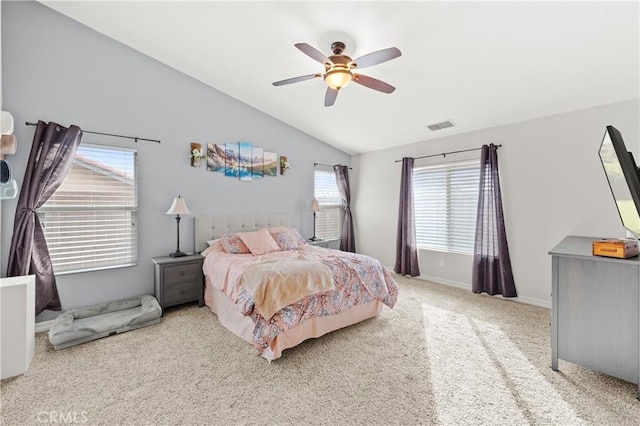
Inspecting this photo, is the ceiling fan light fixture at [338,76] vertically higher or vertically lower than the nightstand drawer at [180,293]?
higher

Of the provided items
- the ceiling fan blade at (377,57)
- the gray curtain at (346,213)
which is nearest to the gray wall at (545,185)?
the gray curtain at (346,213)

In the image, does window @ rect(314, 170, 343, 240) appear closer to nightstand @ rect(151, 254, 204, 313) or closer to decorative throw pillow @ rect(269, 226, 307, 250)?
decorative throw pillow @ rect(269, 226, 307, 250)

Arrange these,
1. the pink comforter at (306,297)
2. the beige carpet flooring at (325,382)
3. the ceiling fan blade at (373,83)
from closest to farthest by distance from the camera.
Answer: the beige carpet flooring at (325,382)
the pink comforter at (306,297)
the ceiling fan blade at (373,83)

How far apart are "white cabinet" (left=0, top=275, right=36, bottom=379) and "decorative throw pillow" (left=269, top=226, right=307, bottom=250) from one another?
253 centimetres

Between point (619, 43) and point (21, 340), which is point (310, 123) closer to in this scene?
point (619, 43)

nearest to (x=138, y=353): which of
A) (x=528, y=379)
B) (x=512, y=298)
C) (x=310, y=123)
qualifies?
(x=528, y=379)

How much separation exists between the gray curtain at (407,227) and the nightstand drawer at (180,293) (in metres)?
3.39

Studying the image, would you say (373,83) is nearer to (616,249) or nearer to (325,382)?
(616,249)

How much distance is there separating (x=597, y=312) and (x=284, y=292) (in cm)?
238

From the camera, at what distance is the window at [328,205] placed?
5.55 meters

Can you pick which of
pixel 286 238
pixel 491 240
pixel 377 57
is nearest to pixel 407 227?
pixel 491 240

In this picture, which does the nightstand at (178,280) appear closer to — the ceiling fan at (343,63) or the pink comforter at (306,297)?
the pink comforter at (306,297)

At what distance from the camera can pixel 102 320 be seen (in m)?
2.83

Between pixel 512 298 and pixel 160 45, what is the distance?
5600 mm
